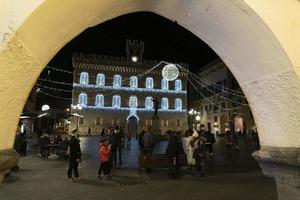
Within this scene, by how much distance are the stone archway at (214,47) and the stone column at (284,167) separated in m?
0.01

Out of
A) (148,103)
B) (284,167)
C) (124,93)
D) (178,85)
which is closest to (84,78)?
(124,93)

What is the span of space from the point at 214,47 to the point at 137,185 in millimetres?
6181

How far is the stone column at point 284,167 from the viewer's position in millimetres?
2484

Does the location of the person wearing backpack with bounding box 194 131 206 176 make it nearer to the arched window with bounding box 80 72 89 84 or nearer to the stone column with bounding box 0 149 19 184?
the stone column with bounding box 0 149 19 184

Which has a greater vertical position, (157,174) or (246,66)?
(246,66)

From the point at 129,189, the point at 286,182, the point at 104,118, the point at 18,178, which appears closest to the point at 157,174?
the point at 129,189

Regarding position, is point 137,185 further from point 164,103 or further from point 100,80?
point 164,103

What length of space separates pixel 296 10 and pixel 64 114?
17572 mm

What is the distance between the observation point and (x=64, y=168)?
38.4 feet

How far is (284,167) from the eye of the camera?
2.62 meters

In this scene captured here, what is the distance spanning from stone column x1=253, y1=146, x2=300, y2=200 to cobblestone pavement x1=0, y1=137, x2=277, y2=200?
445 cm

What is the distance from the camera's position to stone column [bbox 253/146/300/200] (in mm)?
2484

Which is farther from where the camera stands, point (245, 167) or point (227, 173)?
point (245, 167)

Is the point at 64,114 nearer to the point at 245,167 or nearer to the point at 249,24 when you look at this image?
the point at 245,167
